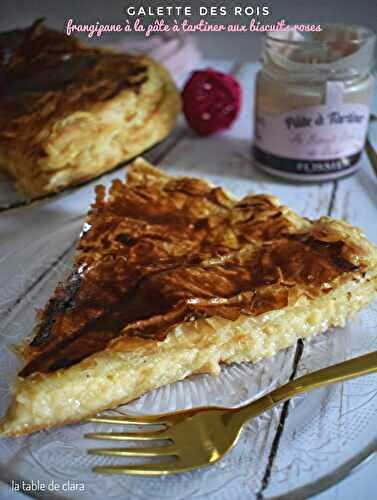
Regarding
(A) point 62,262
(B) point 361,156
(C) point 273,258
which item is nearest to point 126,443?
(C) point 273,258

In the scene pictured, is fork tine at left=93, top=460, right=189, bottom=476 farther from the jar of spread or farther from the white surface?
the jar of spread

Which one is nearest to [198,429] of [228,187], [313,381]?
[313,381]

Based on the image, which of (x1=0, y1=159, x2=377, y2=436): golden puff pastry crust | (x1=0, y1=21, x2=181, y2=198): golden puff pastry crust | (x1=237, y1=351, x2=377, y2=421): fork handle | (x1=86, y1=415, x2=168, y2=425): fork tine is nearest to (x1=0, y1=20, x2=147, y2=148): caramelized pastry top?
(x1=0, y1=21, x2=181, y2=198): golden puff pastry crust

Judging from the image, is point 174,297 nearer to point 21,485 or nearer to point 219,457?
point 219,457

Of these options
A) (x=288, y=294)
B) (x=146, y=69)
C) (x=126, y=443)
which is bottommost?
(x=126, y=443)

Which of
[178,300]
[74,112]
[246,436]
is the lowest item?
[246,436]

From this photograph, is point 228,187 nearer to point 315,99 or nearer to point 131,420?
point 315,99
